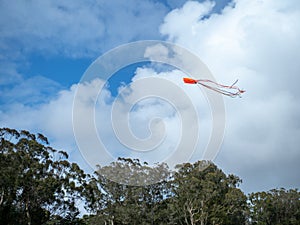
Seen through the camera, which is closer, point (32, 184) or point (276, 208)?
point (32, 184)

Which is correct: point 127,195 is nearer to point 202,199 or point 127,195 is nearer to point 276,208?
point 202,199

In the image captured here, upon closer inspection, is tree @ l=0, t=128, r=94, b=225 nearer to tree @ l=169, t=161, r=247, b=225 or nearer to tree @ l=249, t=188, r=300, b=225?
tree @ l=169, t=161, r=247, b=225

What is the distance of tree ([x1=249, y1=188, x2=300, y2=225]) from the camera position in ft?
123

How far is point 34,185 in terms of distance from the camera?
25.2 meters

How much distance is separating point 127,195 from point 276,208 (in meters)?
18.8

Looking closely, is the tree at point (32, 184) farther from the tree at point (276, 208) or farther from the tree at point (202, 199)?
the tree at point (276, 208)

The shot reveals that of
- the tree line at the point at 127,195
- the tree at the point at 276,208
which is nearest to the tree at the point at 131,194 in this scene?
the tree line at the point at 127,195

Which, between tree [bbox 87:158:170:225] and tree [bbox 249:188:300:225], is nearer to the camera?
tree [bbox 87:158:170:225]

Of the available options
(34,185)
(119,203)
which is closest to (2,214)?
(34,185)

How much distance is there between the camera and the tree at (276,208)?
37.4 meters

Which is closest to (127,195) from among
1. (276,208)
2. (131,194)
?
(131,194)

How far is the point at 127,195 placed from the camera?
32.1 meters

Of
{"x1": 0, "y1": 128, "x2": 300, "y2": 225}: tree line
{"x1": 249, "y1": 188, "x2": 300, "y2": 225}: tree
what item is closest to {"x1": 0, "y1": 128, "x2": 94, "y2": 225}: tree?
{"x1": 0, "y1": 128, "x2": 300, "y2": 225}: tree line

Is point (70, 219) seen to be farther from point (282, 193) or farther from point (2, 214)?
point (282, 193)
